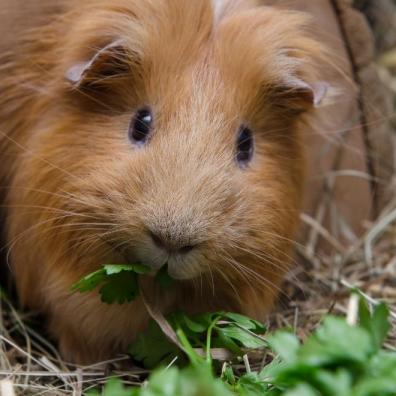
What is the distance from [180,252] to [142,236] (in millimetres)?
130

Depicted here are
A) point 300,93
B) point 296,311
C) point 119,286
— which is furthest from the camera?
point 296,311

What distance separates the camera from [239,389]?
227 centimetres

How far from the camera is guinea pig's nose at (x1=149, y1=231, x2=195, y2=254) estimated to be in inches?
93.4

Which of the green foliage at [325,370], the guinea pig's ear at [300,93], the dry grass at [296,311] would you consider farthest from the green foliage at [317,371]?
the guinea pig's ear at [300,93]

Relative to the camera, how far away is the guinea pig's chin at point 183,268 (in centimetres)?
245

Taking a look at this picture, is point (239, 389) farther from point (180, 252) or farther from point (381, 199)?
point (381, 199)

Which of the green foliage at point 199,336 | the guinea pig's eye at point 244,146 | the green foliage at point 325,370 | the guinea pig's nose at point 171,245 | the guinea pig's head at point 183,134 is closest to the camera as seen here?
the green foliage at point 325,370

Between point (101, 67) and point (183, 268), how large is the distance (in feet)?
2.68

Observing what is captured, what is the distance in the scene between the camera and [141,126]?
2725mm

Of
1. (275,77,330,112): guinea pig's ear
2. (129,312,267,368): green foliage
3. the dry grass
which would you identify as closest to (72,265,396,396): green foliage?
(129,312,267,368): green foliage

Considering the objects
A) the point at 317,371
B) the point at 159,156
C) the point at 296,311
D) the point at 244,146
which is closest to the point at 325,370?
the point at 317,371

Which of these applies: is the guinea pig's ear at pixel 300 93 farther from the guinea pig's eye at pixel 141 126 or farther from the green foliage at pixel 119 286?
the green foliage at pixel 119 286

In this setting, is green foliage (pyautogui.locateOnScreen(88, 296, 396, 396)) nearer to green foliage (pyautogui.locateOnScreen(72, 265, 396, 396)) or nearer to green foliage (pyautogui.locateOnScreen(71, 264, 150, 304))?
green foliage (pyautogui.locateOnScreen(72, 265, 396, 396))

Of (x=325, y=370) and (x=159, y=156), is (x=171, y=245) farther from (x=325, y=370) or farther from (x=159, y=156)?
(x=325, y=370)
